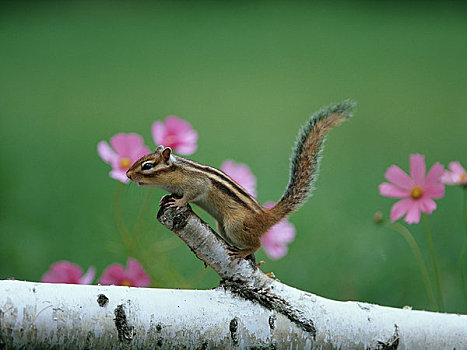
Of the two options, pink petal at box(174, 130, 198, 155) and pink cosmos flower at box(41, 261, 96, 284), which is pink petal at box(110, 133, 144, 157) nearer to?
pink petal at box(174, 130, 198, 155)

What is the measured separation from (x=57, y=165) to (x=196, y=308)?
1.37 m

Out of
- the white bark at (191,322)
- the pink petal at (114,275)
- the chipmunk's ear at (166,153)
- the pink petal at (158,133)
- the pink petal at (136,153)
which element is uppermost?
the pink petal at (158,133)

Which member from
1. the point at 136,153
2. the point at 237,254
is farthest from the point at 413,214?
the point at 136,153

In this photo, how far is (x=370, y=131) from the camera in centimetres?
220

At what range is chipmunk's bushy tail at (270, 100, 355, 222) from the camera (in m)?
0.71

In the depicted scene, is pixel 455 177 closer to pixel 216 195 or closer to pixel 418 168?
pixel 418 168

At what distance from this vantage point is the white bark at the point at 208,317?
1.71 ft

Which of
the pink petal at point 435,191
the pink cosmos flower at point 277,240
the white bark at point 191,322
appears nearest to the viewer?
the white bark at point 191,322

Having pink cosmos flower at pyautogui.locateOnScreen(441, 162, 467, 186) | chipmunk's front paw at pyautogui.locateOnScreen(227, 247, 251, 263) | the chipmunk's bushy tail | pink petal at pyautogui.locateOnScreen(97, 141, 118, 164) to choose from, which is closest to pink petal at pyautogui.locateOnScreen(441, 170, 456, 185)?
pink cosmos flower at pyautogui.locateOnScreen(441, 162, 467, 186)

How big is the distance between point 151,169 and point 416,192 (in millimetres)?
365

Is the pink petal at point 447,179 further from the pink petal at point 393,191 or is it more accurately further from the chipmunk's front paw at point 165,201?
the chipmunk's front paw at point 165,201

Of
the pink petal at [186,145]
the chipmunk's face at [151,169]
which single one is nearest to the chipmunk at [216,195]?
the chipmunk's face at [151,169]

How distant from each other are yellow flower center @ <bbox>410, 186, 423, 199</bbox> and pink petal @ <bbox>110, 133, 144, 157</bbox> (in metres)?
0.39

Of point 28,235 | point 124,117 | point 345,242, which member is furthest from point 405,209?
point 124,117
